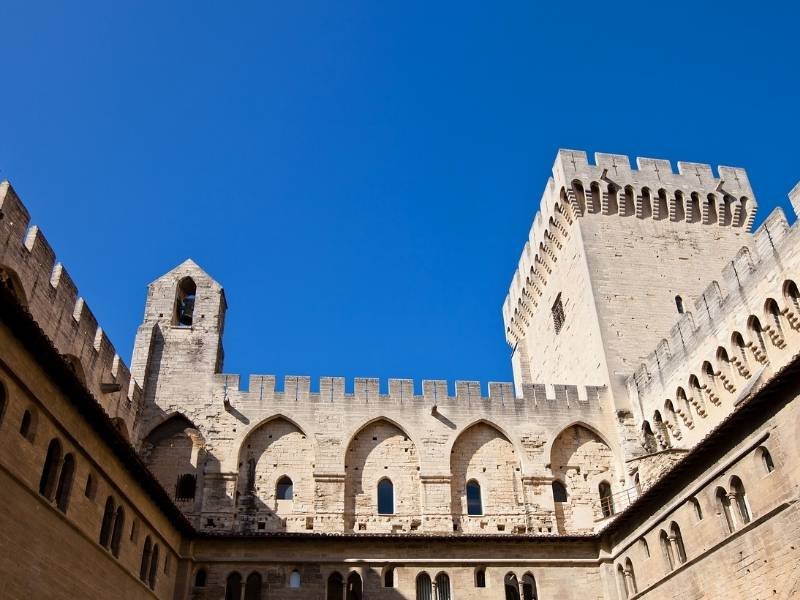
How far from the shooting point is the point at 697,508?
669 inches

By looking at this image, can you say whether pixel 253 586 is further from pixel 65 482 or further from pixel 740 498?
pixel 740 498

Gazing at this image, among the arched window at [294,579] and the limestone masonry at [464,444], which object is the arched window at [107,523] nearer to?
the limestone masonry at [464,444]

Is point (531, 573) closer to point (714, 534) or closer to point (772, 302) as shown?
point (714, 534)

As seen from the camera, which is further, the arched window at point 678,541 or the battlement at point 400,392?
the battlement at point 400,392

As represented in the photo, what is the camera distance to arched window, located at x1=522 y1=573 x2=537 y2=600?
21031 mm

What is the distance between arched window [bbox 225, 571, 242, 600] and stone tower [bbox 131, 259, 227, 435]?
16.5 ft

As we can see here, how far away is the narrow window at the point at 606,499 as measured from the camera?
2303cm

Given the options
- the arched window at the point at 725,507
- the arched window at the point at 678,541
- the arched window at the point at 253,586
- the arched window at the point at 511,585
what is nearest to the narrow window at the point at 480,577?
the arched window at the point at 511,585

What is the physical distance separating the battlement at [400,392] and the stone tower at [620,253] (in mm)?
1121

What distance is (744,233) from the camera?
29.0 meters

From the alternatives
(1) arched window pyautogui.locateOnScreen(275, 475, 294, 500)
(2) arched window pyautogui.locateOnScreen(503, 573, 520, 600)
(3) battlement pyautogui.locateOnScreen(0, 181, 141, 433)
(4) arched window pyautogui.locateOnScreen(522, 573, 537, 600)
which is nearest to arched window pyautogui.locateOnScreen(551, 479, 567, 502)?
(4) arched window pyautogui.locateOnScreen(522, 573, 537, 600)

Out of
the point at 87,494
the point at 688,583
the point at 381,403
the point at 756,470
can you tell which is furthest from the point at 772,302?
the point at 87,494

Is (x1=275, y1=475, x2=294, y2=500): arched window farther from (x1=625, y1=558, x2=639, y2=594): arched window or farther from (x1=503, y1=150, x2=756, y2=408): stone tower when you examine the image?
(x1=625, y1=558, x2=639, y2=594): arched window

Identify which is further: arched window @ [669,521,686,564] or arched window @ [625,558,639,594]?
arched window @ [625,558,639,594]
